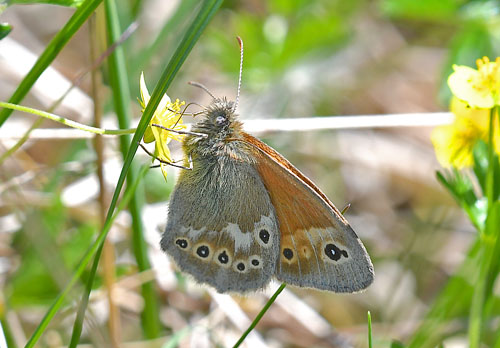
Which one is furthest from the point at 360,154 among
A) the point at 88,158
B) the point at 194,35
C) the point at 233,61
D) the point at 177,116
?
the point at 194,35

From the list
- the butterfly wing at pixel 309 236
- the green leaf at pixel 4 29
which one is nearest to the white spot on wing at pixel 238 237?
the butterfly wing at pixel 309 236

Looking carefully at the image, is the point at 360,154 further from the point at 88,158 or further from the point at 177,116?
the point at 177,116

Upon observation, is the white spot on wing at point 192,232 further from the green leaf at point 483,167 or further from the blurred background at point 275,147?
the green leaf at point 483,167

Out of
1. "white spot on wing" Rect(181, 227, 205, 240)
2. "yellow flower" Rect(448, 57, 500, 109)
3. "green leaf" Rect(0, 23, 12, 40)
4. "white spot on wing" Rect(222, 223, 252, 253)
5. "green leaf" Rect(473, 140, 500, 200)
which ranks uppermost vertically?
"yellow flower" Rect(448, 57, 500, 109)

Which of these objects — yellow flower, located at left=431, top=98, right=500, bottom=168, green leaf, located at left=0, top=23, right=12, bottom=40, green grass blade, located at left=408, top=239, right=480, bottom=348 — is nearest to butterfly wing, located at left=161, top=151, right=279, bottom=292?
green grass blade, located at left=408, top=239, right=480, bottom=348

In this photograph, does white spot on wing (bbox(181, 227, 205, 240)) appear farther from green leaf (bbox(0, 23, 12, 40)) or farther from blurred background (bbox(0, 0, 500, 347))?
green leaf (bbox(0, 23, 12, 40))

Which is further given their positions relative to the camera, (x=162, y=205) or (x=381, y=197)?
(x=381, y=197)

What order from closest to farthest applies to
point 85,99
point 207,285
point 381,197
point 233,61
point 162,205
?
point 207,285 < point 162,205 < point 85,99 < point 233,61 < point 381,197

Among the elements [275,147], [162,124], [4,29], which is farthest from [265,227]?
[275,147]
